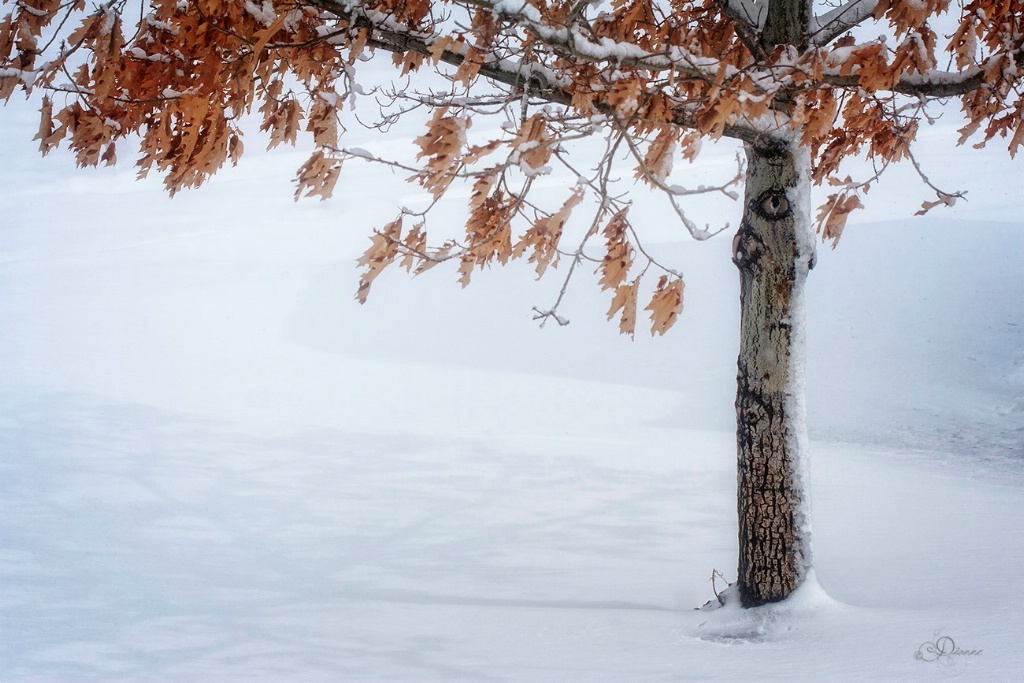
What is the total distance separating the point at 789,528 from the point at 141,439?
631cm

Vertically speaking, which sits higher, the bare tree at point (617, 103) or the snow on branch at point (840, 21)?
the snow on branch at point (840, 21)

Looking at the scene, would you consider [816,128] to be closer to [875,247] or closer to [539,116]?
[539,116]

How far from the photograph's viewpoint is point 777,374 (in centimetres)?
399

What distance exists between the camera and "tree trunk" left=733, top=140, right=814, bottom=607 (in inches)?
157

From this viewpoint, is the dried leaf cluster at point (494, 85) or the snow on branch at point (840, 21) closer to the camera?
the dried leaf cluster at point (494, 85)
